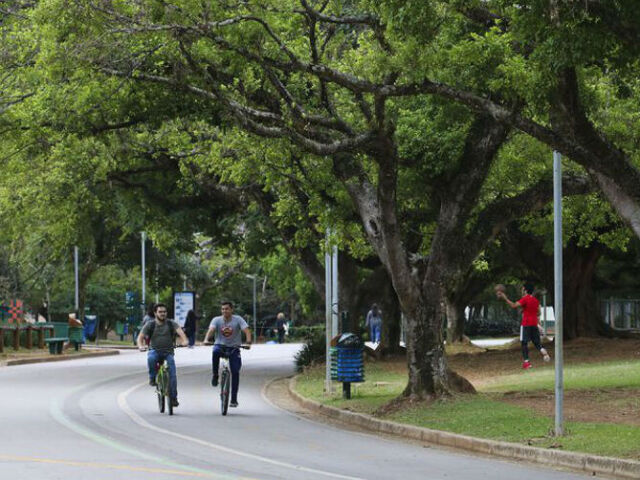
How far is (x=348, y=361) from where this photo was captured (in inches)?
827

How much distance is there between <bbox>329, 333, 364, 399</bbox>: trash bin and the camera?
826 inches

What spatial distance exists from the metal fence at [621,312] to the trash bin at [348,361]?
32460mm

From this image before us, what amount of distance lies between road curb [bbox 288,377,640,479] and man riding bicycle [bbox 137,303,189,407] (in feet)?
8.70

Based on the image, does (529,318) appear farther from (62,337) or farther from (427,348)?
(62,337)

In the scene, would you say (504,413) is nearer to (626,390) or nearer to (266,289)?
(626,390)

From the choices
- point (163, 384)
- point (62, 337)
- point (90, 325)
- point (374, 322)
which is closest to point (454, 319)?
point (374, 322)

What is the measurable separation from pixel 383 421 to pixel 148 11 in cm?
679

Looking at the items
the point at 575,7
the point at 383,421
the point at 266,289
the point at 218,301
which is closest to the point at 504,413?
the point at 383,421

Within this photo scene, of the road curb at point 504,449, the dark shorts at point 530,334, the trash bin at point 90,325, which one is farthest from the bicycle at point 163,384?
the trash bin at point 90,325

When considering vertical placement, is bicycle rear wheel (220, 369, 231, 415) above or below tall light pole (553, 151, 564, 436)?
below

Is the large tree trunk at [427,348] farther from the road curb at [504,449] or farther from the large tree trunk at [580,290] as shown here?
the large tree trunk at [580,290]

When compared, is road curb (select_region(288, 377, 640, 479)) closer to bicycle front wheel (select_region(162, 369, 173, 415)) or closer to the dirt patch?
the dirt patch

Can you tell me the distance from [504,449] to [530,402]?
4.85 metres

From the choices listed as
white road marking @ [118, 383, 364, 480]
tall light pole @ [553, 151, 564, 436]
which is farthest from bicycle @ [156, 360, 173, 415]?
tall light pole @ [553, 151, 564, 436]
